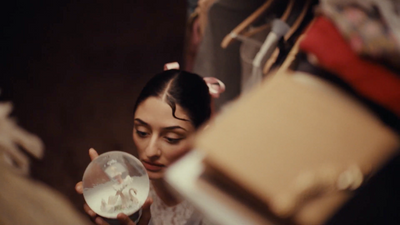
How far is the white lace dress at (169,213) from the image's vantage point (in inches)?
30.3

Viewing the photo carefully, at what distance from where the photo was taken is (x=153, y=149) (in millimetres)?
806

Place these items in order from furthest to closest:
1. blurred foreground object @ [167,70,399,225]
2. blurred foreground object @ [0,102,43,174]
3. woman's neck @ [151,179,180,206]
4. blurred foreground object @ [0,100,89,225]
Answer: blurred foreground object @ [0,102,43,174]
blurred foreground object @ [0,100,89,225]
woman's neck @ [151,179,180,206]
blurred foreground object @ [167,70,399,225]

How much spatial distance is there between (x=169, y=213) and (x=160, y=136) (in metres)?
0.19

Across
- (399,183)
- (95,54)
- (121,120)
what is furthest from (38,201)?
(399,183)

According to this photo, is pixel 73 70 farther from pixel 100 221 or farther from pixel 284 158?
pixel 284 158

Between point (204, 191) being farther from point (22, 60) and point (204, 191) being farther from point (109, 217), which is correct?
point (22, 60)

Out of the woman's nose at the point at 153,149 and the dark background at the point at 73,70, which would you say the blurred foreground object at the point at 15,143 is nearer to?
the dark background at the point at 73,70

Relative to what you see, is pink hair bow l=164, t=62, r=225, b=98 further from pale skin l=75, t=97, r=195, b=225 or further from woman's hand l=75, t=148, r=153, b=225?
woman's hand l=75, t=148, r=153, b=225

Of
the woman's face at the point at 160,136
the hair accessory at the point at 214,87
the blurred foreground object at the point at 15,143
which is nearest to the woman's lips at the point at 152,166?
the woman's face at the point at 160,136

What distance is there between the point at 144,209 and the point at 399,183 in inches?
20.9

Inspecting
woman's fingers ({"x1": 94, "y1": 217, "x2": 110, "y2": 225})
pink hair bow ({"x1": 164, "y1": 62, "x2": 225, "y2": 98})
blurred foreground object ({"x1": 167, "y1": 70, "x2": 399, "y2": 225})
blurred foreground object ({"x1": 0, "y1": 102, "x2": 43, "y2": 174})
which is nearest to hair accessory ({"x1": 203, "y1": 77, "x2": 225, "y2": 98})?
pink hair bow ({"x1": 164, "y1": 62, "x2": 225, "y2": 98})

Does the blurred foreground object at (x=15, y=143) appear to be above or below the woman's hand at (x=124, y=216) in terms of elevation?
below

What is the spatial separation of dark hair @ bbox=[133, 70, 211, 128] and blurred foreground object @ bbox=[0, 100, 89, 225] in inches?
15.7

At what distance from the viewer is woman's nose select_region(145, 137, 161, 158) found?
0.80 metres
